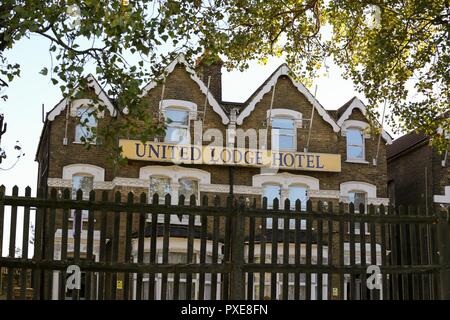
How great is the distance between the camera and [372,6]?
19484 mm

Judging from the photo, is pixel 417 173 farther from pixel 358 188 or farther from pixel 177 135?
pixel 177 135

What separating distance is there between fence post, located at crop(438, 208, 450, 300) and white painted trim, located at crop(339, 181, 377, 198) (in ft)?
68.5

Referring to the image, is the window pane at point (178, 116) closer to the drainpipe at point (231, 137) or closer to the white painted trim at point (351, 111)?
the drainpipe at point (231, 137)

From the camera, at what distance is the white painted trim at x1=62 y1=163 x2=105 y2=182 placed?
28705 millimetres

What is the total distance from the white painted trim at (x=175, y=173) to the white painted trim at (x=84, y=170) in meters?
1.71

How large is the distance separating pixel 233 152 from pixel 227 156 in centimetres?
35

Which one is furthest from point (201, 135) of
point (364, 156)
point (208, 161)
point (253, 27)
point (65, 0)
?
point (65, 0)

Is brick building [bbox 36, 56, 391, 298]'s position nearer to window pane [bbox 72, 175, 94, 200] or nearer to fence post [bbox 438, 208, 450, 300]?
window pane [bbox 72, 175, 94, 200]

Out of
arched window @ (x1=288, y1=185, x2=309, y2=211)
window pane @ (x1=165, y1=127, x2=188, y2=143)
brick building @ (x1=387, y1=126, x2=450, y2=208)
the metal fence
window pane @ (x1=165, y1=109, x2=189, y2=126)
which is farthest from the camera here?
brick building @ (x1=387, y1=126, x2=450, y2=208)

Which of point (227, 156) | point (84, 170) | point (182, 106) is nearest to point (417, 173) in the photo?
point (227, 156)

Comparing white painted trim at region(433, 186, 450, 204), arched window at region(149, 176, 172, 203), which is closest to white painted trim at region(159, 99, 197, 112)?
arched window at region(149, 176, 172, 203)

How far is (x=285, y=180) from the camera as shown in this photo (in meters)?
30.6
